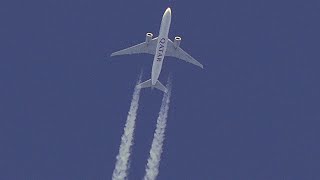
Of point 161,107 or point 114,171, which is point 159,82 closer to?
point 161,107

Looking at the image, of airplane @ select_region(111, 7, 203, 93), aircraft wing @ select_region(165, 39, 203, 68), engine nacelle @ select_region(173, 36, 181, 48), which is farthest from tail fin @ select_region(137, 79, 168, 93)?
engine nacelle @ select_region(173, 36, 181, 48)

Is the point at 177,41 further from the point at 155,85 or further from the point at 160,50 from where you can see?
the point at 155,85

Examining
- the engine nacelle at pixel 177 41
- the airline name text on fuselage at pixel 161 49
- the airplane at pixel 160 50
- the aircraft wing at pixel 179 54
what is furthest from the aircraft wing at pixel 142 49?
the airline name text on fuselage at pixel 161 49

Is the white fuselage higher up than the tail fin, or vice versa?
the white fuselage

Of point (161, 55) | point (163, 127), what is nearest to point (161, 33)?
point (161, 55)

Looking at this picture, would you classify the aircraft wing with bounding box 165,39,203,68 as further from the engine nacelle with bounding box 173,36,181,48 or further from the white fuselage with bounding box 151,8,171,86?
the white fuselage with bounding box 151,8,171,86

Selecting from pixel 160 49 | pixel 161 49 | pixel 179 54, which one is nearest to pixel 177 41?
pixel 179 54
